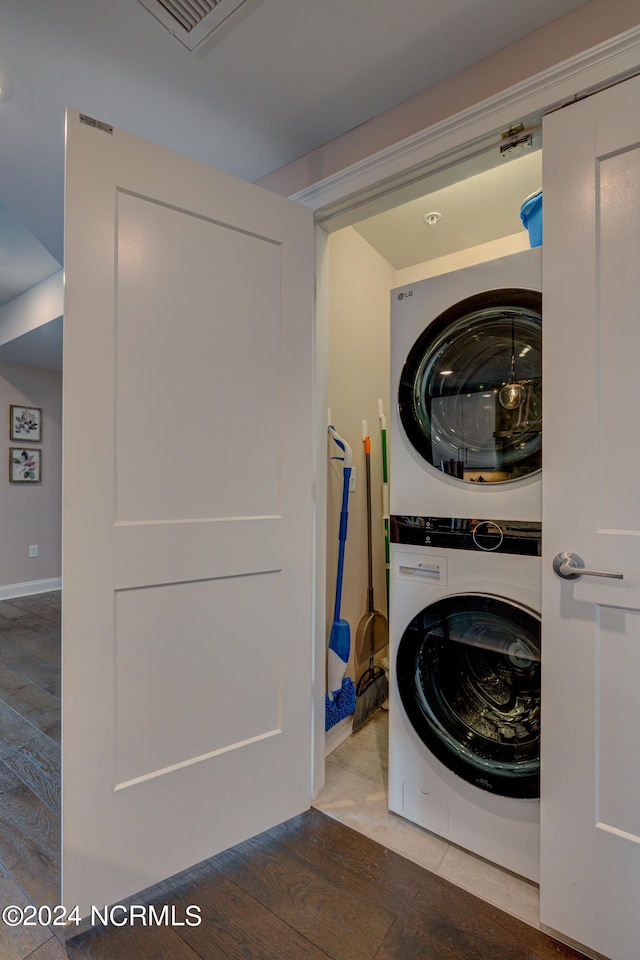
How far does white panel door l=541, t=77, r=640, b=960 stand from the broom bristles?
116 centimetres

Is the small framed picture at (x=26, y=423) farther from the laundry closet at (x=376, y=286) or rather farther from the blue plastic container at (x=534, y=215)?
the blue plastic container at (x=534, y=215)

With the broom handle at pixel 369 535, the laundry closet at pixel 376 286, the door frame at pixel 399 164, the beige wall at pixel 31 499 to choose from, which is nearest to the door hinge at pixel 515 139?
the door frame at pixel 399 164

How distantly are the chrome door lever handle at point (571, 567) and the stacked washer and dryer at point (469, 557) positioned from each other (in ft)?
0.39

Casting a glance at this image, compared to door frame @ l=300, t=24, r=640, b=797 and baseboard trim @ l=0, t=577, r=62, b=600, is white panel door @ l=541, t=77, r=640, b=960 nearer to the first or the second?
door frame @ l=300, t=24, r=640, b=797

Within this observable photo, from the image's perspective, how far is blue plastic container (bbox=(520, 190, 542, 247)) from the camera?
1.50 meters

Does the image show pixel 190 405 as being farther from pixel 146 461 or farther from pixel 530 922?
pixel 530 922

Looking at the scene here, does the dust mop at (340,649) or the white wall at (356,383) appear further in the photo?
the white wall at (356,383)

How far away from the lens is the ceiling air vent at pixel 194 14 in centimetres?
122

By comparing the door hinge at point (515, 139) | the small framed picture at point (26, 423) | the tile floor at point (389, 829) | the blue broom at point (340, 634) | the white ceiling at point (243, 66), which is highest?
the white ceiling at point (243, 66)

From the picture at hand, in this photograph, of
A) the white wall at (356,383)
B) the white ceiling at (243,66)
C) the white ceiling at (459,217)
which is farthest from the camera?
the white wall at (356,383)

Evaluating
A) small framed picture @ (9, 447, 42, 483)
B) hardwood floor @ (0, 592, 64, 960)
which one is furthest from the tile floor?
small framed picture @ (9, 447, 42, 483)

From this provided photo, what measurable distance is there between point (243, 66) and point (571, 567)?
1.66 meters

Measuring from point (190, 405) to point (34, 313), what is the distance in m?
3.32

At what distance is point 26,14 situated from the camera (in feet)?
4.13
